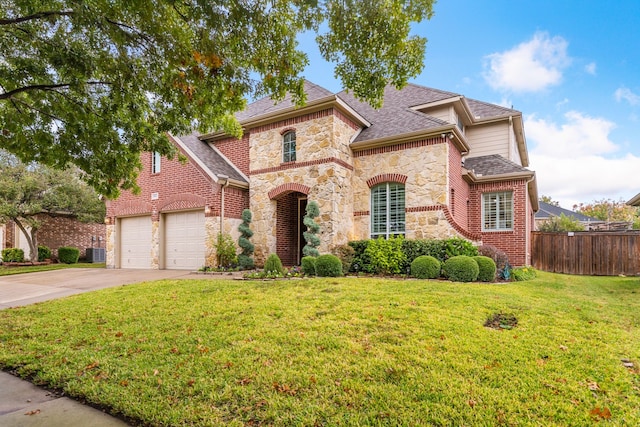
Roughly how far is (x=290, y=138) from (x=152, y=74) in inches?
316

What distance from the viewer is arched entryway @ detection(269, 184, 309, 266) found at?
43.0 ft

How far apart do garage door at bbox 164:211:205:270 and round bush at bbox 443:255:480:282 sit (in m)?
8.85

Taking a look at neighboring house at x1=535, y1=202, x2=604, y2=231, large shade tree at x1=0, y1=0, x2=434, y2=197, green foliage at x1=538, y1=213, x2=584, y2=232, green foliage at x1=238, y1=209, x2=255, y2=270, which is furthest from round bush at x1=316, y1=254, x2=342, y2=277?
neighboring house at x1=535, y1=202, x2=604, y2=231

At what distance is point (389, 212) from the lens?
12469mm

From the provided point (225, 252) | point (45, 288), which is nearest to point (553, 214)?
point (225, 252)

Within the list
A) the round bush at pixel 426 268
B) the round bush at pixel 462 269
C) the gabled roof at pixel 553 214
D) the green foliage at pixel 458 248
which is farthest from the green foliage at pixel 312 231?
the gabled roof at pixel 553 214

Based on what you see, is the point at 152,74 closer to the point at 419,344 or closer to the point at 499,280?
the point at 419,344

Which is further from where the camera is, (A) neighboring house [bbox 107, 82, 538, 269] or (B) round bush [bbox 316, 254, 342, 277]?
(A) neighboring house [bbox 107, 82, 538, 269]

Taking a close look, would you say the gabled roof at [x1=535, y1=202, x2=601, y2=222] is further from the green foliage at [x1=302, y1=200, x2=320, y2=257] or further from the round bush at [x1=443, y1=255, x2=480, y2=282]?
the green foliage at [x1=302, y1=200, x2=320, y2=257]

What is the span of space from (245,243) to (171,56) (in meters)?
8.69

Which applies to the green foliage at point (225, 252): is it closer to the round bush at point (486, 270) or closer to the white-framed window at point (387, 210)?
the white-framed window at point (387, 210)

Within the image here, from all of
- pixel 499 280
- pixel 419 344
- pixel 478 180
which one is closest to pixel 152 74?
pixel 419 344

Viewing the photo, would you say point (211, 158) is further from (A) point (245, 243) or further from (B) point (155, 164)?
(A) point (245, 243)

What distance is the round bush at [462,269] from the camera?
9109mm
